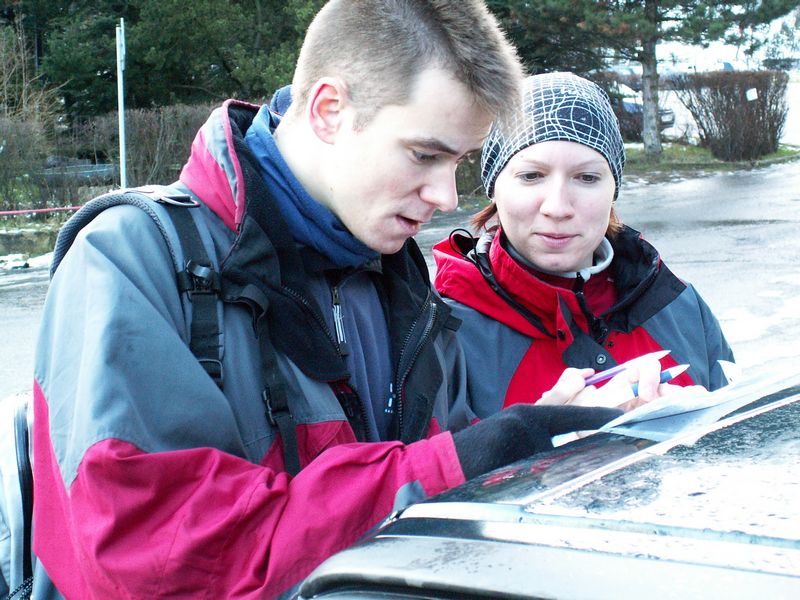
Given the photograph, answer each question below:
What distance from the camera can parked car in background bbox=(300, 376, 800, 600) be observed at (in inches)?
39.2

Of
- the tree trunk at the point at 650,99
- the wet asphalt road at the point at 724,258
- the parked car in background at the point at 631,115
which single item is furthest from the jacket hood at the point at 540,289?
the parked car in background at the point at 631,115

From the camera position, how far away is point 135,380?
1.59 m

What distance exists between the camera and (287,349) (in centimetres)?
183

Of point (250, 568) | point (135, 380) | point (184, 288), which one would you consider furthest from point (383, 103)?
point (250, 568)

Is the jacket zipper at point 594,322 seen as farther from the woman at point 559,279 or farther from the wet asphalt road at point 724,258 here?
the wet asphalt road at point 724,258

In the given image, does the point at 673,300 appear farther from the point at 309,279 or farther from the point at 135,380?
the point at 135,380

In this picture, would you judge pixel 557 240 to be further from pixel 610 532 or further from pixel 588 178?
pixel 610 532

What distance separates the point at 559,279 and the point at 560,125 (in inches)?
17.0

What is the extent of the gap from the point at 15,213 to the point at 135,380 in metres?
13.3

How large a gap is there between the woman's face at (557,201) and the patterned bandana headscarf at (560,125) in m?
0.02

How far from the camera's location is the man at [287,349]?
154 cm

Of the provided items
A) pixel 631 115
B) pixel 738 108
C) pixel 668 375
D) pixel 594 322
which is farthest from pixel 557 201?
pixel 631 115

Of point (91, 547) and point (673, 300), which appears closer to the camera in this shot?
point (91, 547)

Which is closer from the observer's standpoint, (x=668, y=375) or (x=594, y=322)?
(x=668, y=375)
